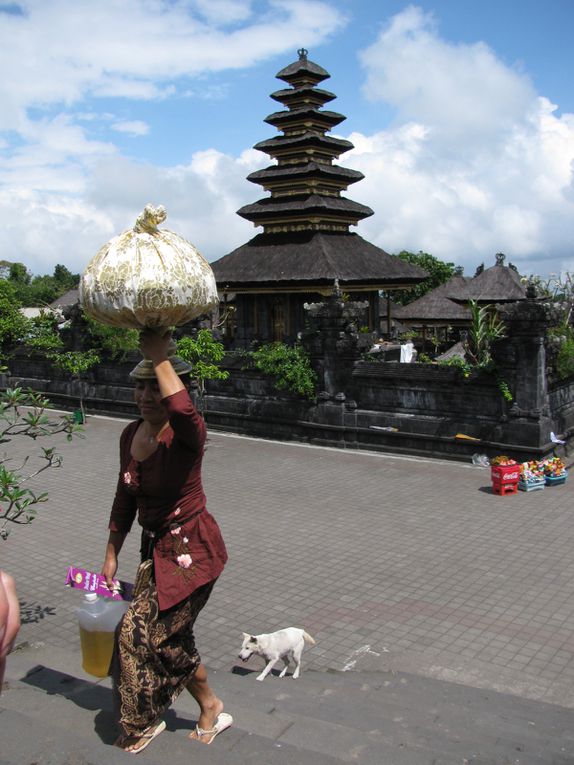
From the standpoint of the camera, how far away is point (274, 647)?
5453 millimetres

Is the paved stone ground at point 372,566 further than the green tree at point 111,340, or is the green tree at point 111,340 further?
the green tree at point 111,340

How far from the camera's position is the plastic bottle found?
4004 mm

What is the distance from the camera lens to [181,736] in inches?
148

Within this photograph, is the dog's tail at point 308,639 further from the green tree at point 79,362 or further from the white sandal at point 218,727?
the green tree at point 79,362

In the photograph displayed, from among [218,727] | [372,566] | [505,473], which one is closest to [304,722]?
[218,727]

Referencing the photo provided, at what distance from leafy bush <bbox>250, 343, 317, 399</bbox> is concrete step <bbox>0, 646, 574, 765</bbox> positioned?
9.92 metres

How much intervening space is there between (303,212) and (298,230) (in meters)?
0.72

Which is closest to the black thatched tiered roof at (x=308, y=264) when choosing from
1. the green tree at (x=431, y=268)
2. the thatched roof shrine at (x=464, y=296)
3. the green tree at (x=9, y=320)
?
the thatched roof shrine at (x=464, y=296)

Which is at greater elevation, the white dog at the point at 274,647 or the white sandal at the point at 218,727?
the white sandal at the point at 218,727

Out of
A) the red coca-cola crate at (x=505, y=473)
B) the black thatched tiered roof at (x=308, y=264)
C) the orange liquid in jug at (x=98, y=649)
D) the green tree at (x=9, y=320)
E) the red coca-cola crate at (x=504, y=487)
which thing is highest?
the black thatched tiered roof at (x=308, y=264)

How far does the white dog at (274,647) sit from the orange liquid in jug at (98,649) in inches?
62.3

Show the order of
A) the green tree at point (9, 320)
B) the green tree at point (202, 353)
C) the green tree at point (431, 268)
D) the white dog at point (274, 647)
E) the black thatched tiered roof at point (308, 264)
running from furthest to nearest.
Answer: the green tree at point (431, 268) < the black thatched tiered roof at point (308, 264) < the green tree at point (9, 320) < the green tree at point (202, 353) < the white dog at point (274, 647)

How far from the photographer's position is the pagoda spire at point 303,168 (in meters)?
23.8

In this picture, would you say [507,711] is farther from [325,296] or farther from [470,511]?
[325,296]
